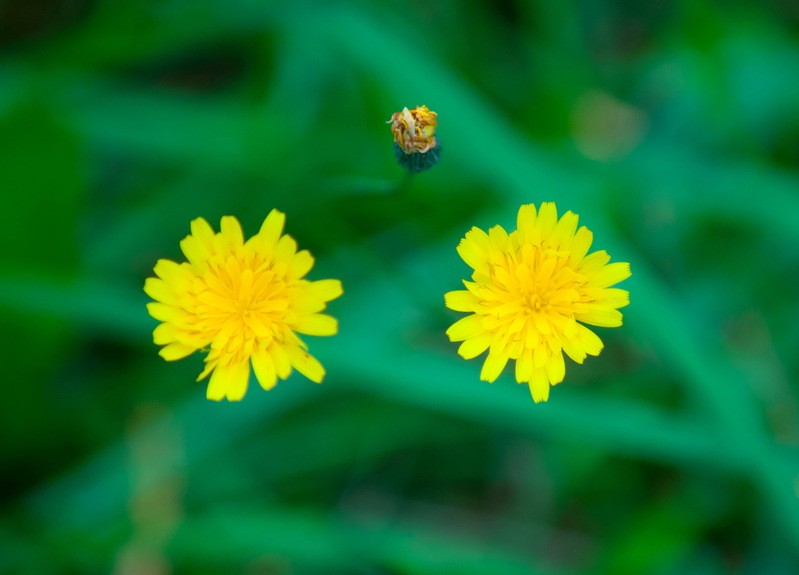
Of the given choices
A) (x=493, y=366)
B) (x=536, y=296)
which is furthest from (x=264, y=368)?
(x=536, y=296)

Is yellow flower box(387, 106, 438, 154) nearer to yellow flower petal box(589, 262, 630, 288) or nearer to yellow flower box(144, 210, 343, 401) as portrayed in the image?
yellow flower box(144, 210, 343, 401)


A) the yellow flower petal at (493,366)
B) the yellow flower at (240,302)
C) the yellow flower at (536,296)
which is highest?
the yellow flower at (536,296)

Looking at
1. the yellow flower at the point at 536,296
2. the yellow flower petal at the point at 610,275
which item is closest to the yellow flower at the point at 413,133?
the yellow flower at the point at 536,296

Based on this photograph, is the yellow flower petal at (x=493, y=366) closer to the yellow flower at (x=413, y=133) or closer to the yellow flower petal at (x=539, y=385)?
the yellow flower petal at (x=539, y=385)

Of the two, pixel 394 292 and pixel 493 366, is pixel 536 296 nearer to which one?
pixel 493 366

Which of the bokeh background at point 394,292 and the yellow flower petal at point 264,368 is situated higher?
the bokeh background at point 394,292
